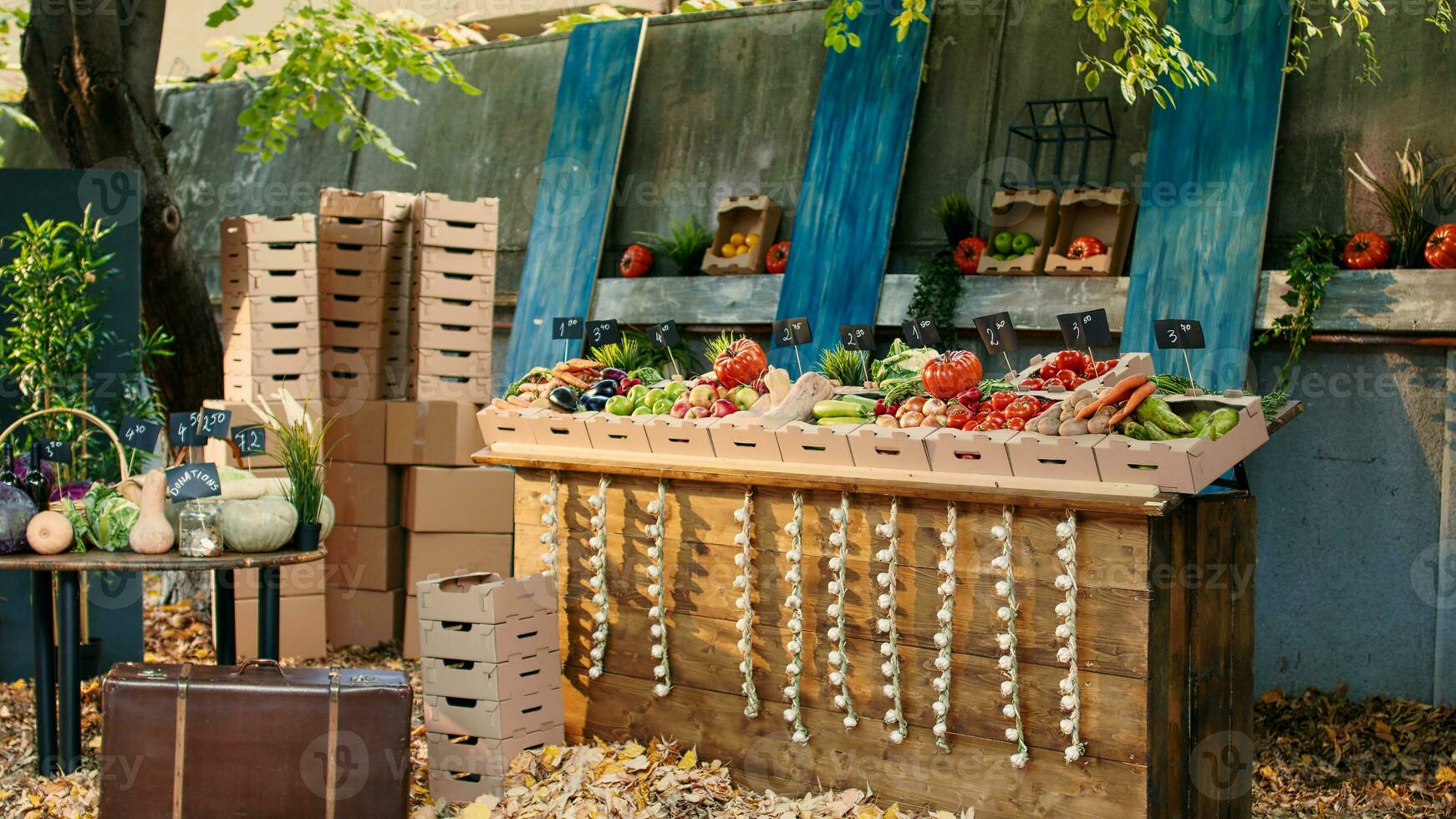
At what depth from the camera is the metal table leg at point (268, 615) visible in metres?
4.08

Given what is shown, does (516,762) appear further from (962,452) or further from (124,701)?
(962,452)

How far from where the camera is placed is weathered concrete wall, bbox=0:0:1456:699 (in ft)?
16.2

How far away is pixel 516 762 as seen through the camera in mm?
3807

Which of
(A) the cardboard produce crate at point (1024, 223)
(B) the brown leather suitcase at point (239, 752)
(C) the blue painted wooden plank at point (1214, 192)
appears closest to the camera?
(B) the brown leather suitcase at point (239, 752)

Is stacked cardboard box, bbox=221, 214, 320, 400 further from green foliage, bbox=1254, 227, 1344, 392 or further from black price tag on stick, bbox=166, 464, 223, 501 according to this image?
green foliage, bbox=1254, 227, 1344, 392

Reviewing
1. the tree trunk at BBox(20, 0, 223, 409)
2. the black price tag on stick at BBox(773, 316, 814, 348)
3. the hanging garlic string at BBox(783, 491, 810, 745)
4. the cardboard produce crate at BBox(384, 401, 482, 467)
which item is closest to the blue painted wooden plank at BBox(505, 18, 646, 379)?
the cardboard produce crate at BBox(384, 401, 482, 467)

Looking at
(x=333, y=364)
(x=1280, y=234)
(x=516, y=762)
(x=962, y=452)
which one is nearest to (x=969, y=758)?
(x=962, y=452)

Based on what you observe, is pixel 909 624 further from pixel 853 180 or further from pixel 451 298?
pixel 853 180

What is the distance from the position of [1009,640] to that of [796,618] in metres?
0.61

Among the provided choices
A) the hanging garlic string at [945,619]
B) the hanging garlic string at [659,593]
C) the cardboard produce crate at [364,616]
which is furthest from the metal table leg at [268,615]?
the hanging garlic string at [945,619]

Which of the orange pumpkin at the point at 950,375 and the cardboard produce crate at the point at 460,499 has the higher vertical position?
the orange pumpkin at the point at 950,375

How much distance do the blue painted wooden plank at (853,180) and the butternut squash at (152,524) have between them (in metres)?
2.88

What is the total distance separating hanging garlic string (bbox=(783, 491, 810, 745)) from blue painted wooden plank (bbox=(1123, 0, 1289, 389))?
2132 millimetres

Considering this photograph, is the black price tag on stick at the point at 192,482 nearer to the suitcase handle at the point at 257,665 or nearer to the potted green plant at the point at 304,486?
the potted green plant at the point at 304,486
